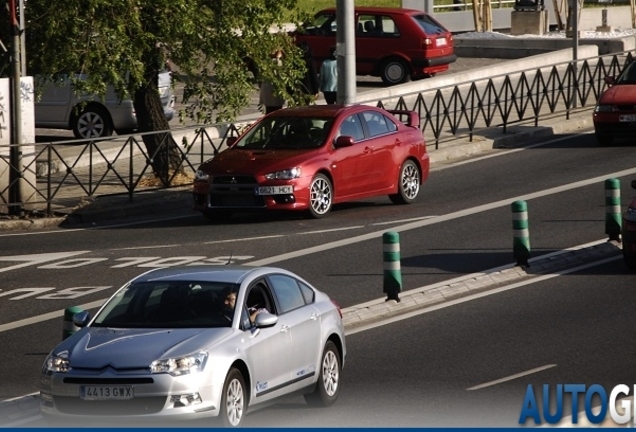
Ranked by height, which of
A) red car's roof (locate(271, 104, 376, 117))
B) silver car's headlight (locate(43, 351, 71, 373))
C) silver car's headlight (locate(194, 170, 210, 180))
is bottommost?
silver car's headlight (locate(43, 351, 71, 373))

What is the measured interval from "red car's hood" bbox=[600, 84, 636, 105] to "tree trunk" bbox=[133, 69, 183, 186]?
8393 millimetres

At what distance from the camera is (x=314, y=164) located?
23703 millimetres

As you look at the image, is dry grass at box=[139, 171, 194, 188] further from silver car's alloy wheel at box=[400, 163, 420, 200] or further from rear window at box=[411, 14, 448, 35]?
rear window at box=[411, 14, 448, 35]

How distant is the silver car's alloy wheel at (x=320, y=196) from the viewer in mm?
23719

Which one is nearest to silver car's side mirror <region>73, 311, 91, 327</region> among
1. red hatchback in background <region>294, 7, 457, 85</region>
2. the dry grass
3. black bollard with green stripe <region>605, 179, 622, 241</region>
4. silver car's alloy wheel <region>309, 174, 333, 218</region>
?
black bollard with green stripe <region>605, 179, 622, 241</region>

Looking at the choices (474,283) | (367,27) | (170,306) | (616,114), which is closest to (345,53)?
(616,114)

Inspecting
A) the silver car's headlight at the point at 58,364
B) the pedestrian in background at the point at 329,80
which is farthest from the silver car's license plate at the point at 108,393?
the pedestrian in background at the point at 329,80

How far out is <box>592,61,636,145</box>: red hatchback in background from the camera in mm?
30094

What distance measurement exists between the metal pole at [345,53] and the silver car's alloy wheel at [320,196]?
5066mm

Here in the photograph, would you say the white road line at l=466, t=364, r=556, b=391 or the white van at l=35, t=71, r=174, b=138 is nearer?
the white road line at l=466, t=364, r=556, b=391

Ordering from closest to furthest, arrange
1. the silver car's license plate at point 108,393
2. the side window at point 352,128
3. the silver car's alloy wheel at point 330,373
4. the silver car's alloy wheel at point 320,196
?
the silver car's license plate at point 108,393 < the silver car's alloy wheel at point 330,373 < the silver car's alloy wheel at point 320,196 < the side window at point 352,128

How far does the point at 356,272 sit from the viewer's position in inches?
770

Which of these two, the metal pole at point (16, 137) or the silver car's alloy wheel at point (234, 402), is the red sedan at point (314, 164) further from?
the silver car's alloy wheel at point (234, 402)

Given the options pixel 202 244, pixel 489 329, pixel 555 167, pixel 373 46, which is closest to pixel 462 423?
pixel 489 329
